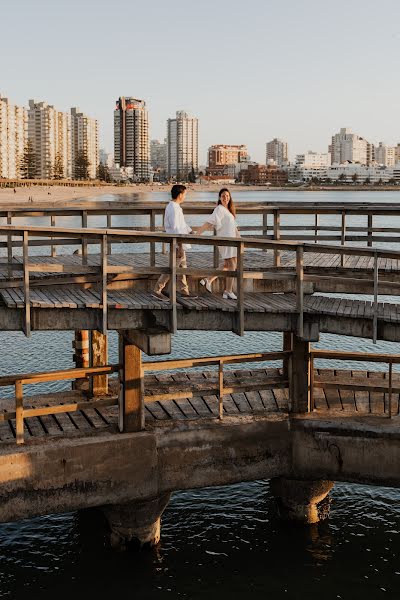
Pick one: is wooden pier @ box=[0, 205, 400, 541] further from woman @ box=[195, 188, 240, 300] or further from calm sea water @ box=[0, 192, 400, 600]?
calm sea water @ box=[0, 192, 400, 600]

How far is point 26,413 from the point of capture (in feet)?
36.7

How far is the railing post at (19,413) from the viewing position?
439 inches

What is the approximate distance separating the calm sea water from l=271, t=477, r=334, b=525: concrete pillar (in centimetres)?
20

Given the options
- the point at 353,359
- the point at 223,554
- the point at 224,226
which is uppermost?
the point at 224,226

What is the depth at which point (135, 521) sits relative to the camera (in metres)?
12.5

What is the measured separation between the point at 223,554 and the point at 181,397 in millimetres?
2884

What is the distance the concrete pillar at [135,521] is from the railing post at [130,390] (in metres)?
1.22

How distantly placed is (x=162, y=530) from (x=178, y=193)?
5927 millimetres

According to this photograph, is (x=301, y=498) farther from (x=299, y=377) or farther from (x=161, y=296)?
(x=161, y=296)

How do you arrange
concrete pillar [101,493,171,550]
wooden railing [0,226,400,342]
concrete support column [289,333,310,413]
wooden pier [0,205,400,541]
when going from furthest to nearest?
concrete support column [289,333,310,413]
concrete pillar [101,493,171,550]
wooden pier [0,205,400,541]
wooden railing [0,226,400,342]

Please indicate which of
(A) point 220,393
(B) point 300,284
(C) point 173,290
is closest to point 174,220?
(C) point 173,290

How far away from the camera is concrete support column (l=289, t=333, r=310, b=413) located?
12.6 m

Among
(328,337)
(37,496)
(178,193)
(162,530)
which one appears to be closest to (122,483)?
(37,496)

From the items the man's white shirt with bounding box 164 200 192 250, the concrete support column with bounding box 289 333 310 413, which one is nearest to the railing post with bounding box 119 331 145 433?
the man's white shirt with bounding box 164 200 192 250
